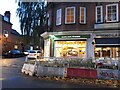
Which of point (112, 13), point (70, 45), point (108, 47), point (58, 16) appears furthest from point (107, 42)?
point (58, 16)

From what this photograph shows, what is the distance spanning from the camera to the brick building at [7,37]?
59.7 m

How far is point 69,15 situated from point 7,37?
31878 mm

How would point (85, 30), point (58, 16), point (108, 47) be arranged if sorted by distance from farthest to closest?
1. point (58, 16)
2. point (85, 30)
3. point (108, 47)

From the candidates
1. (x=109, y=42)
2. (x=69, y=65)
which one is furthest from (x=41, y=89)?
(x=109, y=42)

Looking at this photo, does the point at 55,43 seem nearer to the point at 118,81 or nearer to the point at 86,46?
the point at 86,46

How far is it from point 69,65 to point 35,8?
32584 millimetres

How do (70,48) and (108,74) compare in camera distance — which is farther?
(70,48)

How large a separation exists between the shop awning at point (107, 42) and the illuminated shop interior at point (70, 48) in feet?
5.65

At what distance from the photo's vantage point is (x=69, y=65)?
20.5 meters

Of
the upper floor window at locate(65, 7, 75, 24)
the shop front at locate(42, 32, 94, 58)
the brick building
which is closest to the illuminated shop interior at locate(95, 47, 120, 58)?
the shop front at locate(42, 32, 94, 58)

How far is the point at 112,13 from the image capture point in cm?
3017

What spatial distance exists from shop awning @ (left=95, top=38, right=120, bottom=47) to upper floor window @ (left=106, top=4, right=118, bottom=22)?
2.12 metres

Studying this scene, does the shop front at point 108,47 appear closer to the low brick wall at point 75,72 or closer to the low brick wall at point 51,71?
the low brick wall at point 75,72

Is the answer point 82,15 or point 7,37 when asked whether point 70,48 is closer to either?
point 82,15
